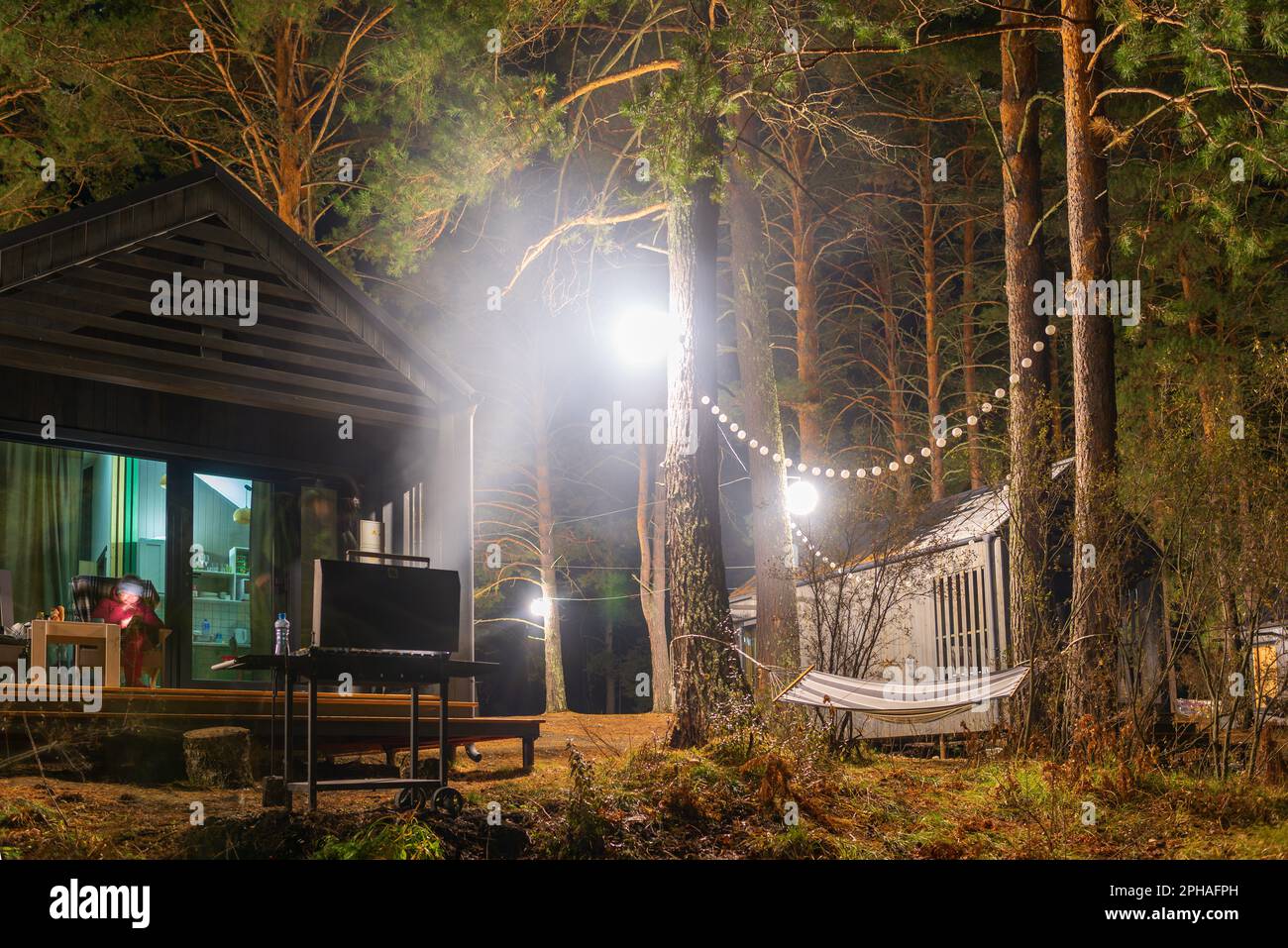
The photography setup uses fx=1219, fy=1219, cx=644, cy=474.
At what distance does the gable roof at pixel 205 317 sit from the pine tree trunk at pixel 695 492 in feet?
6.24

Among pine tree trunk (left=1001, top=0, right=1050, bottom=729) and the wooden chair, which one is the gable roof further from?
pine tree trunk (left=1001, top=0, right=1050, bottom=729)

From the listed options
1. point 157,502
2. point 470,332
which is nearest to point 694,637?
point 157,502

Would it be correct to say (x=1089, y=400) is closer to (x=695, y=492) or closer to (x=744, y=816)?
(x=695, y=492)

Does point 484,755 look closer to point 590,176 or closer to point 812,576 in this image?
point 812,576

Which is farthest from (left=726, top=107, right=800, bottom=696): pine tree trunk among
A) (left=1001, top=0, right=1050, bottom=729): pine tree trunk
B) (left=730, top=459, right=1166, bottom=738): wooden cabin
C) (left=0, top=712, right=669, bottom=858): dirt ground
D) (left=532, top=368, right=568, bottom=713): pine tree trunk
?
(left=532, top=368, right=568, bottom=713): pine tree trunk

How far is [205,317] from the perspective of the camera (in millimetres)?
9555

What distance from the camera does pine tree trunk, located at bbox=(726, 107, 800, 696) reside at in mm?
11539

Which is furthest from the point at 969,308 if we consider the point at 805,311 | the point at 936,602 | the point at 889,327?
the point at 936,602

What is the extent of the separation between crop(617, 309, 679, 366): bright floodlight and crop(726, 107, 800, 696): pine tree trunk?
1.94 metres

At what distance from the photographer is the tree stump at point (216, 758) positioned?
7480mm

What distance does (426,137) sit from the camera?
56.9 ft

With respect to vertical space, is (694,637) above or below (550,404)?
below

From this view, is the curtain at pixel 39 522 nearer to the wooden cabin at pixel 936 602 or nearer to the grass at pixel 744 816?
the grass at pixel 744 816

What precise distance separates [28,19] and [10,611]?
756 centimetres
